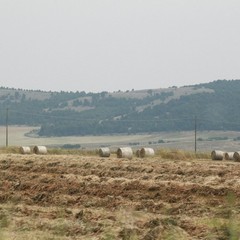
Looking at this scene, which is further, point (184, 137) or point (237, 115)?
point (237, 115)

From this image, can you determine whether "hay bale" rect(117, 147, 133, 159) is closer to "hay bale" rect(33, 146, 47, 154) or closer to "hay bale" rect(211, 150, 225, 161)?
"hay bale" rect(211, 150, 225, 161)

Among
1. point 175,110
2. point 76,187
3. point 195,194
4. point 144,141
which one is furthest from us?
point 175,110

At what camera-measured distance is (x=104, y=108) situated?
195 meters

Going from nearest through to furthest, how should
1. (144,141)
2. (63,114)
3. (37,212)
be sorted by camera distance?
(37,212), (144,141), (63,114)

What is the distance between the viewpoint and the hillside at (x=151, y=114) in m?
164

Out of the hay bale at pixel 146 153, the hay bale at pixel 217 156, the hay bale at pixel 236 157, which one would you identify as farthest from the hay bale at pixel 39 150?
the hay bale at pixel 236 157

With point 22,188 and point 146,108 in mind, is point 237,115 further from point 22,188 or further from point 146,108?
point 22,188

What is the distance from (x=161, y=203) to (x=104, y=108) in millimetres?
177395

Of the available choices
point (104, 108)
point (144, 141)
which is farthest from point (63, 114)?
point (144, 141)

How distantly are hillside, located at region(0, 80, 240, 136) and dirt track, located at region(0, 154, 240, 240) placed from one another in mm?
128294

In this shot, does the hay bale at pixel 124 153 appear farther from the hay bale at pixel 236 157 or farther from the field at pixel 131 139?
the field at pixel 131 139

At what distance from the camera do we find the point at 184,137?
15125cm

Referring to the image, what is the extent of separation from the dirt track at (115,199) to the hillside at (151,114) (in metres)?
128

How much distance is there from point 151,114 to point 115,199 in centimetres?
16579
